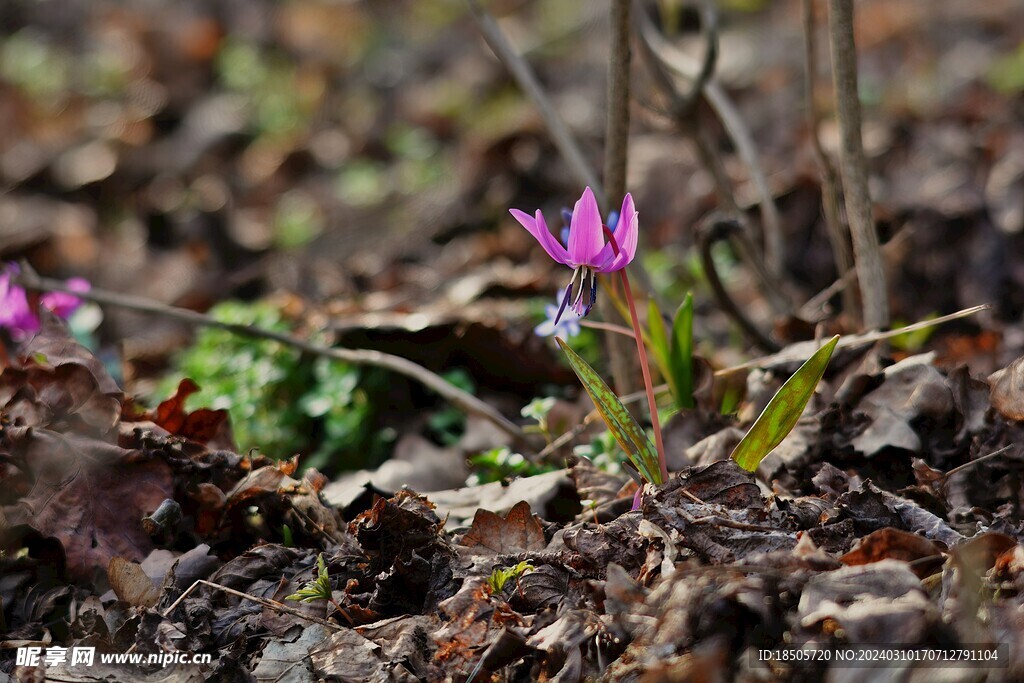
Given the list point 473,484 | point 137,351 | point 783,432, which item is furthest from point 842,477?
point 137,351

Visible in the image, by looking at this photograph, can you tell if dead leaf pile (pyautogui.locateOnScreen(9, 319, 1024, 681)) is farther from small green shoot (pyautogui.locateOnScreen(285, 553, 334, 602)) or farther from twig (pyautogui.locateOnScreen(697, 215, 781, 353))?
twig (pyautogui.locateOnScreen(697, 215, 781, 353))

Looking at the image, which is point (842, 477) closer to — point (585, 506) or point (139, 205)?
point (585, 506)

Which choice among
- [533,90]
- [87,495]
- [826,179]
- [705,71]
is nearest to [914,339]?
[826,179]

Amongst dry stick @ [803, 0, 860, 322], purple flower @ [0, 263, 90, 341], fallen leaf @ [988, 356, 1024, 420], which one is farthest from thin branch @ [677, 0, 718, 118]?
purple flower @ [0, 263, 90, 341]

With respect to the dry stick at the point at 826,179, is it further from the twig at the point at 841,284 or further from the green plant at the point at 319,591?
the green plant at the point at 319,591

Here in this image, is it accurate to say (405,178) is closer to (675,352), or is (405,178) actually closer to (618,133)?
(618,133)

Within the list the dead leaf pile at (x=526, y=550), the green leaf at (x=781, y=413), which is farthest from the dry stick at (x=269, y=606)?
the green leaf at (x=781, y=413)
